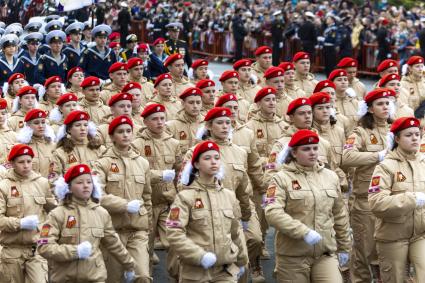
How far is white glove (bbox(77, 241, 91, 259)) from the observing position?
1092 cm

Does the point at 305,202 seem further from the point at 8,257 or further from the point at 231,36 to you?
the point at 231,36

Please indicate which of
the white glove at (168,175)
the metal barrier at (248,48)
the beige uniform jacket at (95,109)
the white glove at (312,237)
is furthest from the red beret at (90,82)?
the metal barrier at (248,48)

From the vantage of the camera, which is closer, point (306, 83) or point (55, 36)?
point (306, 83)

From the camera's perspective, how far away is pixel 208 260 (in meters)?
10.8

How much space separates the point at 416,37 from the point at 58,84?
15861 millimetres

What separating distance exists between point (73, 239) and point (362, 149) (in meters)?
A: 4.10

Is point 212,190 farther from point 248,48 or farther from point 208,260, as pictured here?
point 248,48

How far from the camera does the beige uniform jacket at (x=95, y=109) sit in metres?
16.4

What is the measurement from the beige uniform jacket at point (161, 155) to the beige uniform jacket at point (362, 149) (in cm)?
205

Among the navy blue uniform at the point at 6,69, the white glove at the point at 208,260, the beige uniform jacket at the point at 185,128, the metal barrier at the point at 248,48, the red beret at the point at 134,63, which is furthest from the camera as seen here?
the metal barrier at the point at 248,48

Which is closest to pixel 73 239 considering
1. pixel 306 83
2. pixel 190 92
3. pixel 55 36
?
pixel 190 92

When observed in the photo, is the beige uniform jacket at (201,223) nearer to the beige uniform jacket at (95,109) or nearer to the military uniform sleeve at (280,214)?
the military uniform sleeve at (280,214)

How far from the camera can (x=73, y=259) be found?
11.0 meters

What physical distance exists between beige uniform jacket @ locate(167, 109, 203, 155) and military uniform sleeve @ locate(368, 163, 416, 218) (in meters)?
3.61
